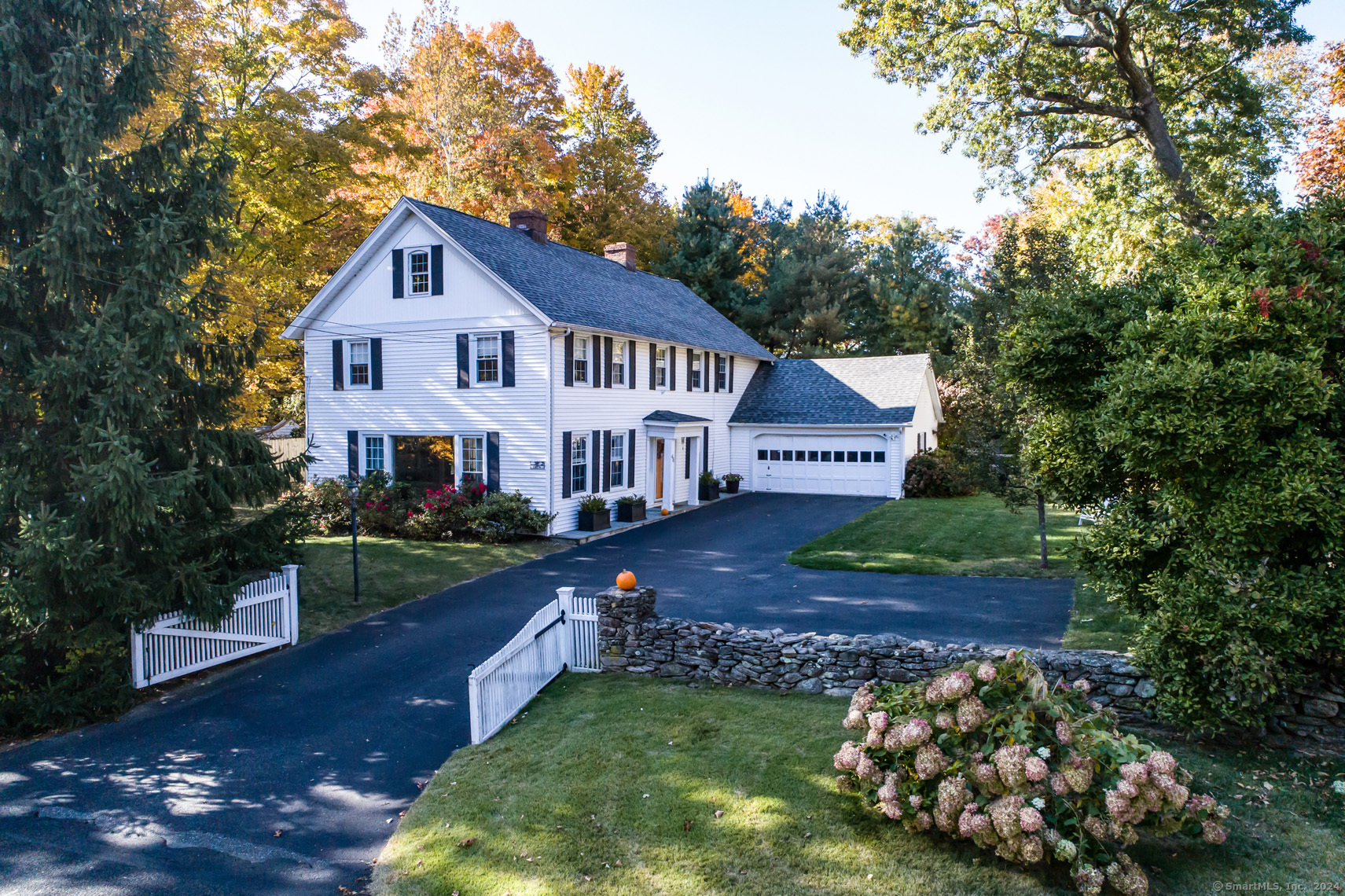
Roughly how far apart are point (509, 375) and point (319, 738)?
12.3 m

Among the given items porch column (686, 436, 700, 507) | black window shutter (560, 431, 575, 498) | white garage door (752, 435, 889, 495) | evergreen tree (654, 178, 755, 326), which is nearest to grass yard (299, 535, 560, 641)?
black window shutter (560, 431, 575, 498)

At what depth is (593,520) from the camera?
20.0 metres

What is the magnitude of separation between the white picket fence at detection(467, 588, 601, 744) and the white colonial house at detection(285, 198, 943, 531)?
941cm

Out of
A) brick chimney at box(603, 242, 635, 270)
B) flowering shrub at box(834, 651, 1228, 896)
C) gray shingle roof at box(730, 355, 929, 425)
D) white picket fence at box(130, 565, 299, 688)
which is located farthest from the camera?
brick chimney at box(603, 242, 635, 270)

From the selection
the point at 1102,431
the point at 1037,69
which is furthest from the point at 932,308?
the point at 1102,431

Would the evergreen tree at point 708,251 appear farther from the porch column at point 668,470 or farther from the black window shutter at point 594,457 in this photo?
the black window shutter at point 594,457

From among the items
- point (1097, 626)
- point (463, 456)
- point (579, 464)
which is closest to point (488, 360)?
point (463, 456)

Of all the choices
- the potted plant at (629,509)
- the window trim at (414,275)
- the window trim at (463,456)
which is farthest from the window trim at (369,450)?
the potted plant at (629,509)

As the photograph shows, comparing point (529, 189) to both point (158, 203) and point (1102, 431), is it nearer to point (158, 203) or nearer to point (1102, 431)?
point (158, 203)

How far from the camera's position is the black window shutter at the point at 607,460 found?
2139 cm

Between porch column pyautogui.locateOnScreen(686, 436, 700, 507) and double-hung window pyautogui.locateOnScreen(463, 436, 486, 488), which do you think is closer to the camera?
double-hung window pyautogui.locateOnScreen(463, 436, 486, 488)

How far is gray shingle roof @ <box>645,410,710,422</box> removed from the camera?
76.2 ft

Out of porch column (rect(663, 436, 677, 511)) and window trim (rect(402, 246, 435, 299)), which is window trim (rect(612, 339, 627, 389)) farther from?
window trim (rect(402, 246, 435, 299))

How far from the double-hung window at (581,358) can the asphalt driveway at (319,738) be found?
624 centimetres
